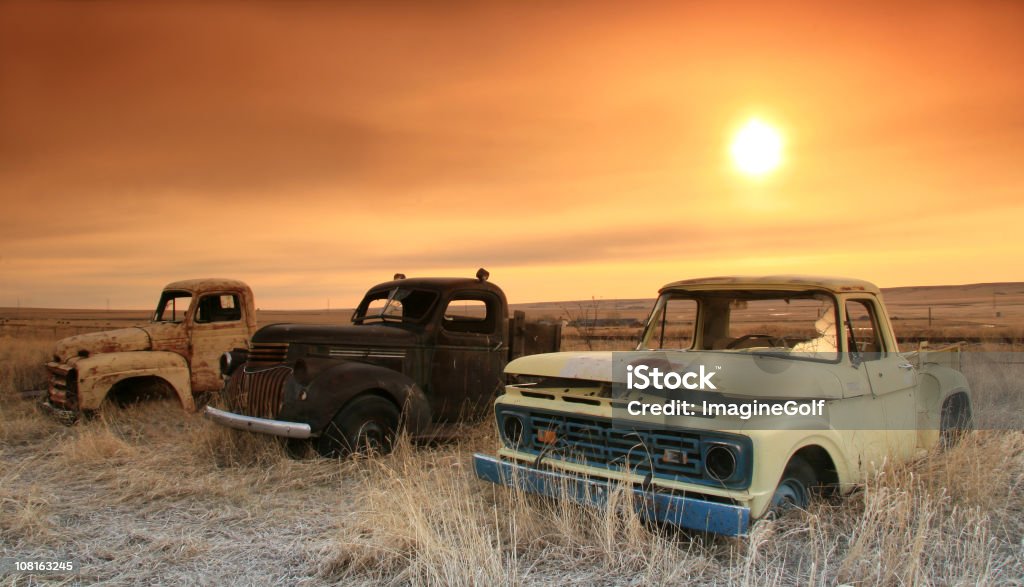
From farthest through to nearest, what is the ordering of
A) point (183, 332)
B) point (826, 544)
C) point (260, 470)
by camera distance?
point (183, 332)
point (260, 470)
point (826, 544)

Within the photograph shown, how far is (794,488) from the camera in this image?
434 centimetres

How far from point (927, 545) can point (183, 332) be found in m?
9.75

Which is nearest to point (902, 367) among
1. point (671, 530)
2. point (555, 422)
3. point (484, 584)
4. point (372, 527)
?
point (671, 530)

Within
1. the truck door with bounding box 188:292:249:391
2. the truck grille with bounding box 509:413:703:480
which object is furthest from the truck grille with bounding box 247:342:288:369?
the truck grille with bounding box 509:413:703:480

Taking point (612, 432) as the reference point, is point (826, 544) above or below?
below

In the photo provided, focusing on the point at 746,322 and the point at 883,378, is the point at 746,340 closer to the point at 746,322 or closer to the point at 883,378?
the point at 746,322

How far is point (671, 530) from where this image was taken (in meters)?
4.57

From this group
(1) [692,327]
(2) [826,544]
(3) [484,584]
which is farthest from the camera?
(1) [692,327]

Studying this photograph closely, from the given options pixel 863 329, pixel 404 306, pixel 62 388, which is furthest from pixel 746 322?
pixel 62 388

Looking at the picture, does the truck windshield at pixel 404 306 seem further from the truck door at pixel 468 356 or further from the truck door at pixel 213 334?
the truck door at pixel 213 334

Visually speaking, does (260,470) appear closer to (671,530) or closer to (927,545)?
(671,530)

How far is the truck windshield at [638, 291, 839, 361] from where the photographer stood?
4.97 m

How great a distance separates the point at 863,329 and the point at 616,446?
224 centimetres

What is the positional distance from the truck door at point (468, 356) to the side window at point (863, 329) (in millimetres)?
4201
